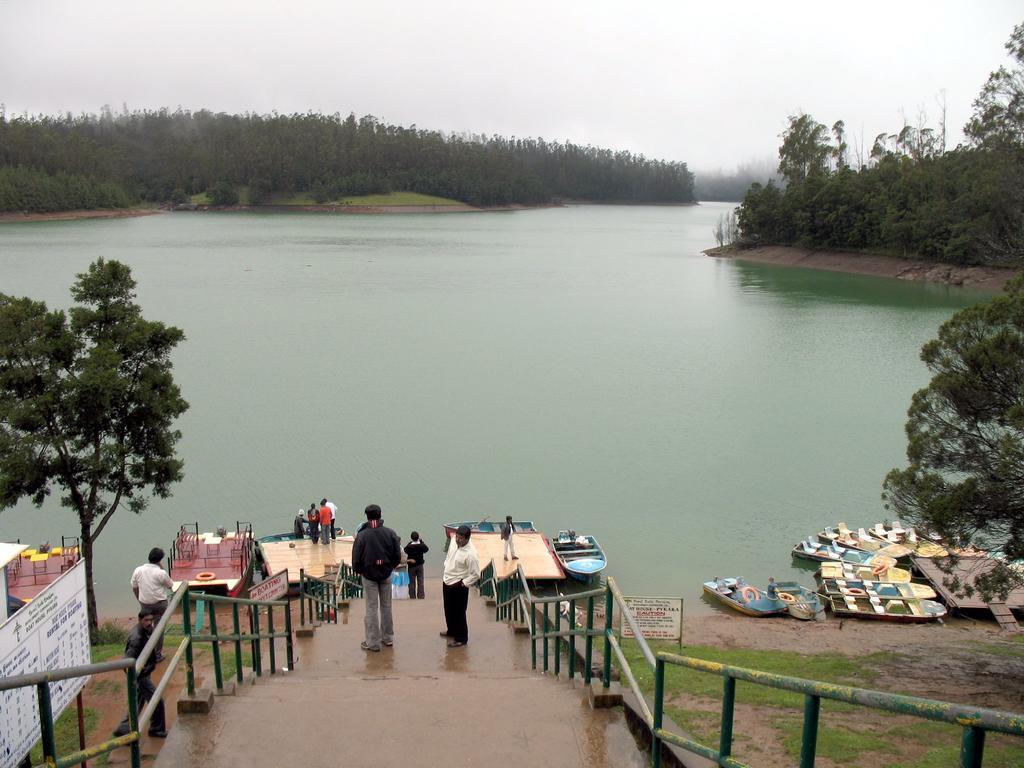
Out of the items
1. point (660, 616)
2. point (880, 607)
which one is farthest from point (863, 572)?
point (660, 616)

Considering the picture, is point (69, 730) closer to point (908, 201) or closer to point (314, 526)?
point (314, 526)

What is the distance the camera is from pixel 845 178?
97250 mm

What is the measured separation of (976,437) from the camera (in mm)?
14266

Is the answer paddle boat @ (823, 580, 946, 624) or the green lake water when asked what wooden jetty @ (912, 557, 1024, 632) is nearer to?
paddle boat @ (823, 580, 946, 624)

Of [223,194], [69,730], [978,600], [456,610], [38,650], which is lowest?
[978,600]

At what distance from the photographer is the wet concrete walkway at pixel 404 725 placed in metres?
5.94

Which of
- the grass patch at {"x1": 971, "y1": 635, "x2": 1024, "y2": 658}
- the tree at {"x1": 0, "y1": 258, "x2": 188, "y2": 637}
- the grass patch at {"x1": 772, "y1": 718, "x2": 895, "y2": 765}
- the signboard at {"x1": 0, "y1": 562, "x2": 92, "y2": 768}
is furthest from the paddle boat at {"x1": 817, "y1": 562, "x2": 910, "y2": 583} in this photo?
the signboard at {"x1": 0, "y1": 562, "x2": 92, "y2": 768}

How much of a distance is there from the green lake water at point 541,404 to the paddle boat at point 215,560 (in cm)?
A: 131

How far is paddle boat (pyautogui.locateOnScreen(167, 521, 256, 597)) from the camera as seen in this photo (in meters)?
19.1

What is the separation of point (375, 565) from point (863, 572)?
1555 cm

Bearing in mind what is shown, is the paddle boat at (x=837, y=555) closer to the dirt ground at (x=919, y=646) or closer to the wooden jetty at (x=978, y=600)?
the wooden jetty at (x=978, y=600)

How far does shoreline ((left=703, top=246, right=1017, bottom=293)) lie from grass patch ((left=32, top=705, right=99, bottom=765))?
66.3 metres

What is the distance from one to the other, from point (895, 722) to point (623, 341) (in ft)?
141

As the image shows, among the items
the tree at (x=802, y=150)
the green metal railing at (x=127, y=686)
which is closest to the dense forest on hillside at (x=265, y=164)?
the tree at (x=802, y=150)
